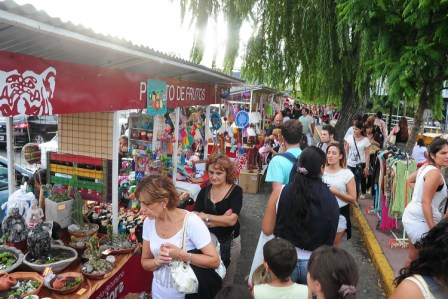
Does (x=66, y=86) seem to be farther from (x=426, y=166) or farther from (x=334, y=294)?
(x=426, y=166)

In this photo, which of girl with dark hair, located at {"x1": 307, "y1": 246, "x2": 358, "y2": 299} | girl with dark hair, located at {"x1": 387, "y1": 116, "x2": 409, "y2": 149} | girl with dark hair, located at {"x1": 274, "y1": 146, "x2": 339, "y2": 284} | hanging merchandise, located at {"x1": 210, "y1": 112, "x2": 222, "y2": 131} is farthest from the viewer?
girl with dark hair, located at {"x1": 387, "y1": 116, "x2": 409, "y2": 149}

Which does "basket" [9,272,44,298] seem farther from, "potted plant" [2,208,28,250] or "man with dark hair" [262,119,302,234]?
"man with dark hair" [262,119,302,234]

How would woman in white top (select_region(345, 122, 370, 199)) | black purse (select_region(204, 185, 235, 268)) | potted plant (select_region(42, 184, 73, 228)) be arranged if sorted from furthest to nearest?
woman in white top (select_region(345, 122, 370, 199))
potted plant (select_region(42, 184, 73, 228))
black purse (select_region(204, 185, 235, 268))

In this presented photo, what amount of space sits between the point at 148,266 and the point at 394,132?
24.2ft

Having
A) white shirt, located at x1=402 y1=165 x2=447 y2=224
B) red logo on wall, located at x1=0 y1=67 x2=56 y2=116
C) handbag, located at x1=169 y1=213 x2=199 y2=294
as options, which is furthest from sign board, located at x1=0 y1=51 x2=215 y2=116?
white shirt, located at x1=402 y1=165 x2=447 y2=224

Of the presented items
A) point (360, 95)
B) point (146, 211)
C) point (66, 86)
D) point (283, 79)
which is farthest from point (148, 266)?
point (283, 79)

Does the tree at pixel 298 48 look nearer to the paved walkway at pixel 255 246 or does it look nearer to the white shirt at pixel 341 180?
the paved walkway at pixel 255 246

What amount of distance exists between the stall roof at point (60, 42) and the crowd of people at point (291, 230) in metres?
1.07

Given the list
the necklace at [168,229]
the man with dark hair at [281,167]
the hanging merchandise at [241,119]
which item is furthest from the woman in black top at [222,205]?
the hanging merchandise at [241,119]

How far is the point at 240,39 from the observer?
9023 millimetres

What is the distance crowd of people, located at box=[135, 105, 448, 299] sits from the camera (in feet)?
5.62

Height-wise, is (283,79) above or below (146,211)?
above

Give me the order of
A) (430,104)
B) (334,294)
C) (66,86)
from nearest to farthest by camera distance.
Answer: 1. (334,294)
2. (66,86)
3. (430,104)

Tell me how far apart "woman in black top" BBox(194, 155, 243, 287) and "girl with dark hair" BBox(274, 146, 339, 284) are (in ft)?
2.26
